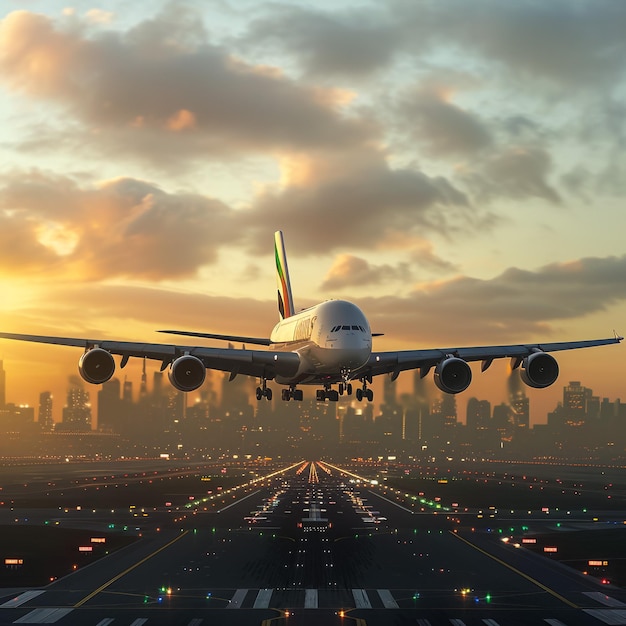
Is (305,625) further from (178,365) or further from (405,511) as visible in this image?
(405,511)

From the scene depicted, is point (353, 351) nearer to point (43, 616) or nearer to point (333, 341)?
point (333, 341)

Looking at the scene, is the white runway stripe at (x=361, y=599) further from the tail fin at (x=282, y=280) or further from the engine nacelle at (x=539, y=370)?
the tail fin at (x=282, y=280)

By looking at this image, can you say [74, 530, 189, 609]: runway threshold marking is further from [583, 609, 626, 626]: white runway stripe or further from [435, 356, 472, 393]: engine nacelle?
[435, 356, 472, 393]: engine nacelle

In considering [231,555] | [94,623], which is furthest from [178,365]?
[94,623]

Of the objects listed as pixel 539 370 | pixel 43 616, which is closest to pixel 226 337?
pixel 539 370

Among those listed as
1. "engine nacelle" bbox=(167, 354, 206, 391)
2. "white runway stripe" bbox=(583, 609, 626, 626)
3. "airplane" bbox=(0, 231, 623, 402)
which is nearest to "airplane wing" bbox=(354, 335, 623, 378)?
"airplane" bbox=(0, 231, 623, 402)

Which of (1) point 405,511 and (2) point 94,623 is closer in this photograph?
(2) point 94,623
